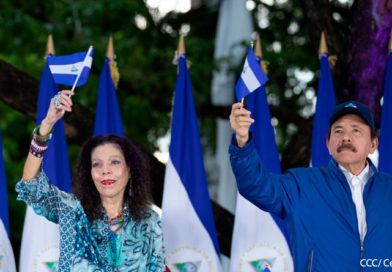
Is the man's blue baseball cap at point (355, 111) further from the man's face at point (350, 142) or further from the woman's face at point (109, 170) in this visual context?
the woman's face at point (109, 170)

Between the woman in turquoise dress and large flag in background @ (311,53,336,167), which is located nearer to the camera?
the woman in turquoise dress

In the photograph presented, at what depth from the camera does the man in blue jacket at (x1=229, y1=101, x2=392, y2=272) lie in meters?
2.96

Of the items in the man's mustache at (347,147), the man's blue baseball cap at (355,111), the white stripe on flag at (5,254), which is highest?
the man's blue baseball cap at (355,111)

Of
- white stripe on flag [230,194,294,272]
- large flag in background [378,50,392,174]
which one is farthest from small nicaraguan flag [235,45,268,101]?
large flag in background [378,50,392,174]

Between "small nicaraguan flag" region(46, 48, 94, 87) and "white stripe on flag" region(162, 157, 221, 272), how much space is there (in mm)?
1281

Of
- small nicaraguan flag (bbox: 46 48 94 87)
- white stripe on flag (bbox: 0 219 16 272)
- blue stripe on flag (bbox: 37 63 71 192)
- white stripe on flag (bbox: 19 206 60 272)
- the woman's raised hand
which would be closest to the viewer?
the woman's raised hand

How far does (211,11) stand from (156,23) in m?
1.15

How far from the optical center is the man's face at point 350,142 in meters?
3.17

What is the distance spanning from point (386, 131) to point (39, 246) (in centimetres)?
264

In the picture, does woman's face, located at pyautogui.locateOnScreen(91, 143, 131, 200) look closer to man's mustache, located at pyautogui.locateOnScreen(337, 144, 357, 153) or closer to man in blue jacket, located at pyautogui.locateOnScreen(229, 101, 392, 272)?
man in blue jacket, located at pyautogui.locateOnScreen(229, 101, 392, 272)

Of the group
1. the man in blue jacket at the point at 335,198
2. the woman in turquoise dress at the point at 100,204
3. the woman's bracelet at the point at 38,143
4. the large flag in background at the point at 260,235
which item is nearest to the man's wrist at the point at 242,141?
the man in blue jacket at the point at 335,198

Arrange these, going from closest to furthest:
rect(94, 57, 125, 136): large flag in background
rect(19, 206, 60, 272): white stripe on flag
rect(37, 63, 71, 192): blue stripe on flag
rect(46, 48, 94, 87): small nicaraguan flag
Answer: rect(46, 48, 94, 87): small nicaraguan flag, rect(19, 206, 60, 272): white stripe on flag, rect(37, 63, 71, 192): blue stripe on flag, rect(94, 57, 125, 136): large flag in background

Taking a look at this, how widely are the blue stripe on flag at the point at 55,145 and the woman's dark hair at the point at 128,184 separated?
1121 millimetres

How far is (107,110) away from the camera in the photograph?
481cm
